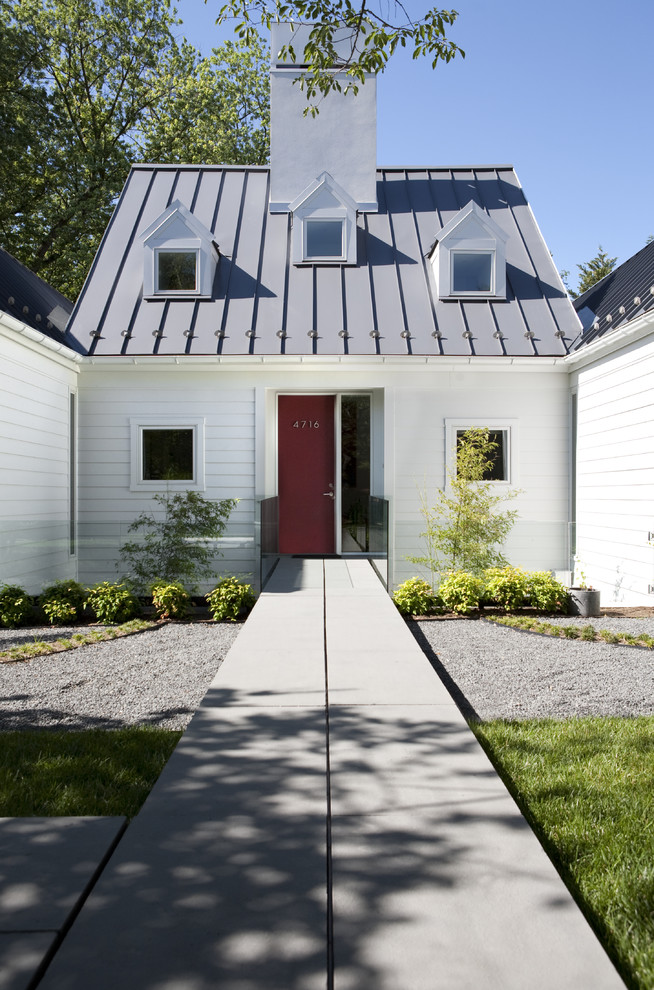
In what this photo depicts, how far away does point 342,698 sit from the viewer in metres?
4.13

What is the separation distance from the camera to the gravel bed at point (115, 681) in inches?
172

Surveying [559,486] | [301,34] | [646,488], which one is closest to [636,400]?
[646,488]

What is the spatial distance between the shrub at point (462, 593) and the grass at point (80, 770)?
174 inches

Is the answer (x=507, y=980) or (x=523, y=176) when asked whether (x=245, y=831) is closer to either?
(x=507, y=980)

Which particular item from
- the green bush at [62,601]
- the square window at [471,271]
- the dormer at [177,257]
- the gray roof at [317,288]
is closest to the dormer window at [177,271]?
the dormer at [177,257]

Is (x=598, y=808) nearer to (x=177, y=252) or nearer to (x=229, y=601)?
(x=229, y=601)

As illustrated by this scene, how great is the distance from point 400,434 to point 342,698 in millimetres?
6490

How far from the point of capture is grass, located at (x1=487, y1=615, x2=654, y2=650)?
6.40 meters

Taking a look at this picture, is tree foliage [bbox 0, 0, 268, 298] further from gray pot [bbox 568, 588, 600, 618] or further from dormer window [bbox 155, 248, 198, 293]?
gray pot [bbox 568, 588, 600, 618]

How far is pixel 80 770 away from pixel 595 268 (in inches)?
1362

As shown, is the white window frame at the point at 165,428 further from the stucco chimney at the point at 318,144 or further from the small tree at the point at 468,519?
the stucco chimney at the point at 318,144

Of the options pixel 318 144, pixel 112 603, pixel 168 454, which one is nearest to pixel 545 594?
pixel 112 603

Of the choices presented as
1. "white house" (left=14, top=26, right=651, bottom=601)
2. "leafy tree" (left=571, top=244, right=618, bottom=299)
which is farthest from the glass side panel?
"leafy tree" (left=571, top=244, right=618, bottom=299)

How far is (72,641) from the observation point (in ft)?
21.5
